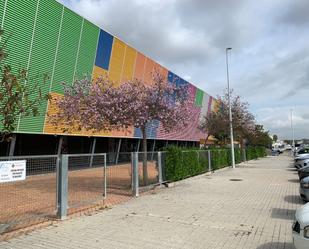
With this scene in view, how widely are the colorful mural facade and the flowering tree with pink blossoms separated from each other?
138 cm

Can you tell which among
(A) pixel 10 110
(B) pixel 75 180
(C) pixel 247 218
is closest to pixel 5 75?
(A) pixel 10 110

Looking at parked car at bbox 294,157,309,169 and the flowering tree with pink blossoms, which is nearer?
the flowering tree with pink blossoms

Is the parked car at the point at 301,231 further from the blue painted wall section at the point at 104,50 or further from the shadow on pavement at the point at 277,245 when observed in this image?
the blue painted wall section at the point at 104,50

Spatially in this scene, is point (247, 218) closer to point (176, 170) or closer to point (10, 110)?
point (10, 110)

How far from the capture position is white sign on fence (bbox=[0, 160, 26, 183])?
8.03 m

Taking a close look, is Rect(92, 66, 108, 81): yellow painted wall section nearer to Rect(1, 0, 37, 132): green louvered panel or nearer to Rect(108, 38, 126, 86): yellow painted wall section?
Rect(108, 38, 126, 86): yellow painted wall section

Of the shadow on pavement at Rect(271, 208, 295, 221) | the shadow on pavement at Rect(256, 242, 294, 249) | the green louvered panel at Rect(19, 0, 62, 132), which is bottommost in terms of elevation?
the shadow on pavement at Rect(256, 242, 294, 249)

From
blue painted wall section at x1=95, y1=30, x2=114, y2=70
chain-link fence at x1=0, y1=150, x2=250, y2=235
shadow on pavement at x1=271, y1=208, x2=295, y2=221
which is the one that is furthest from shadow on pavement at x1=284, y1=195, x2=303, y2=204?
blue painted wall section at x1=95, y1=30, x2=114, y2=70

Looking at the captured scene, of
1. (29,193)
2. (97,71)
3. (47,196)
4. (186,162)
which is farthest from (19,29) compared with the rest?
(29,193)

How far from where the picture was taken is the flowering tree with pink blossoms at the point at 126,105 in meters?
14.7

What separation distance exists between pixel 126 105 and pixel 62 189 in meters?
5.65

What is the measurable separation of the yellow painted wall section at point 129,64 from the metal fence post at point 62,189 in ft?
70.0

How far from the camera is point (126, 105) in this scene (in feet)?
48.2

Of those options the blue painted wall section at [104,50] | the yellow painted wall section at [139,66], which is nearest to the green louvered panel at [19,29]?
the blue painted wall section at [104,50]
